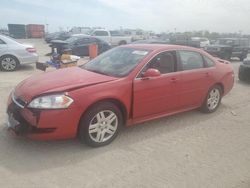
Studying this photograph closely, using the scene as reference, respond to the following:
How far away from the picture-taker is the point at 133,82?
15.5 ft

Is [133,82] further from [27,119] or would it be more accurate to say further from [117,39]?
[117,39]

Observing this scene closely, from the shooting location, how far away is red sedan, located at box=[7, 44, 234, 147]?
4074 mm

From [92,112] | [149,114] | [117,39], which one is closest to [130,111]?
Result: [149,114]

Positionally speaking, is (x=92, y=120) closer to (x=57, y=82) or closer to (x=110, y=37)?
(x=57, y=82)

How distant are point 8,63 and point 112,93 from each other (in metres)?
8.00

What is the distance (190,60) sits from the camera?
5895mm

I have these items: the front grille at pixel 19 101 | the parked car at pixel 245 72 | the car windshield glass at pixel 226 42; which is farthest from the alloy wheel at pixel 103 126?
the car windshield glass at pixel 226 42

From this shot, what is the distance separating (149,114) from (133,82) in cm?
71

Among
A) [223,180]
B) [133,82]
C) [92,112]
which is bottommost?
[223,180]

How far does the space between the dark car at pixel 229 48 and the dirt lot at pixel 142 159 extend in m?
15.0

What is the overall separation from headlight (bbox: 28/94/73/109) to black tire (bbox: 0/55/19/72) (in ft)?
25.6

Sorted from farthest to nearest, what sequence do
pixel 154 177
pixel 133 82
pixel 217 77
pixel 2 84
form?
pixel 2 84 → pixel 217 77 → pixel 133 82 → pixel 154 177

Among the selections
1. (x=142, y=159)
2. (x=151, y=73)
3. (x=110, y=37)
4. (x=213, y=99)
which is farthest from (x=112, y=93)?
(x=110, y=37)

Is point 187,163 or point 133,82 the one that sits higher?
point 133,82
